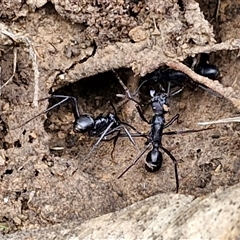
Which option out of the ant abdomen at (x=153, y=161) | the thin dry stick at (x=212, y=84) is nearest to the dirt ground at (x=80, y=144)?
the ant abdomen at (x=153, y=161)

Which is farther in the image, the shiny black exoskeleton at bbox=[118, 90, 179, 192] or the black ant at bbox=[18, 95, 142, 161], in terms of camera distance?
the black ant at bbox=[18, 95, 142, 161]

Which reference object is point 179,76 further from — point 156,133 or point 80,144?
point 80,144

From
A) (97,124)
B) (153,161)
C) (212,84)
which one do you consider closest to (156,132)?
(153,161)

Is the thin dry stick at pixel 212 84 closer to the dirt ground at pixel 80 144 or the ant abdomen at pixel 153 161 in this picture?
the dirt ground at pixel 80 144

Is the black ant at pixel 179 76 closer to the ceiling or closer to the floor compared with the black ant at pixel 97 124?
closer to the ceiling

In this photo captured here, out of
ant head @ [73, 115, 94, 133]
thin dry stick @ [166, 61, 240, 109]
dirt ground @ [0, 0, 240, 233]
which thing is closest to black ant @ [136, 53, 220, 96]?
dirt ground @ [0, 0, 240, 233]

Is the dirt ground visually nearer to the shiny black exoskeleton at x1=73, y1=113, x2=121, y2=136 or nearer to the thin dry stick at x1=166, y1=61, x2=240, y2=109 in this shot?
the shiny black exoskeleton at x1=73, y1=113, x2=121, y2=136
